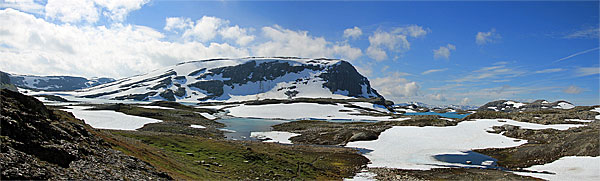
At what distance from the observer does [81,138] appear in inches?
1019

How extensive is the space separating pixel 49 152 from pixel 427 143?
6459cm

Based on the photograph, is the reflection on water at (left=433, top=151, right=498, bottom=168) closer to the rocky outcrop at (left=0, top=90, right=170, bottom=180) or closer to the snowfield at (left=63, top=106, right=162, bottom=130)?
the rocky outcrop at (left=0, top=90, right=170, bottom=180)

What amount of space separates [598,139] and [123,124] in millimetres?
112599

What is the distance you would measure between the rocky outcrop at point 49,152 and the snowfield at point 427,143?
3694cm

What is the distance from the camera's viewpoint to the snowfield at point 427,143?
51.4 m

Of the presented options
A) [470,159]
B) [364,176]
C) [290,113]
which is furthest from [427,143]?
[290,113]

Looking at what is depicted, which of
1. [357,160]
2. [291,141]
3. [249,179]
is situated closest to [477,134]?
[357,160]

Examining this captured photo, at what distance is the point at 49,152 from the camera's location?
19.5m

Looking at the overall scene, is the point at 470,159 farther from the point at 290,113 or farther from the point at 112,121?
the point at 290,113

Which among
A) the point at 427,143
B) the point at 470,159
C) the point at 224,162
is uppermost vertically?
the point at 427,143

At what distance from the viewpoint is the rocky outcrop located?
1659 cm

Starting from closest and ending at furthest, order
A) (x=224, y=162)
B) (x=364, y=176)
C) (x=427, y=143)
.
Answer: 1. (x=224, y=162)
2. (x=364, y=176)
3. (x=427, y=143)

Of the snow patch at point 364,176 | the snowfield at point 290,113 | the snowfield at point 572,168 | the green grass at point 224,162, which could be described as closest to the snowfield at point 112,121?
the green grass at point 224,162

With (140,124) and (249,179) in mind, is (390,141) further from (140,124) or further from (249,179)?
(140,124)
